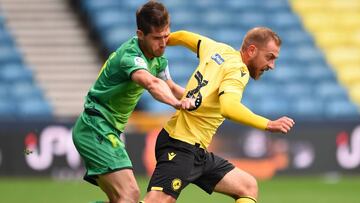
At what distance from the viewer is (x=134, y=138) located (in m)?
14.2

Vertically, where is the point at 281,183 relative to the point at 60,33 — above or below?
below

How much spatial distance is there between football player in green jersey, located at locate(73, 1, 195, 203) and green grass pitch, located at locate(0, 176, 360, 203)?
13.0 ft

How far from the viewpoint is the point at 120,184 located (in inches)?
285

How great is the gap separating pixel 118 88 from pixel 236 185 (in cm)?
118

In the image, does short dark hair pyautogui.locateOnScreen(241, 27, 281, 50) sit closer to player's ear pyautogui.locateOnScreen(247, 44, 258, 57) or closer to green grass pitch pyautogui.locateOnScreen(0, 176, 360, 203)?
player's ear pyautogui.locateOnScreen(247, 44, 258, 57)

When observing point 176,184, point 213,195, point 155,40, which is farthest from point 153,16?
point 213,195

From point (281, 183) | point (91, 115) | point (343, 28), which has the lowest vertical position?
point (281, 183)

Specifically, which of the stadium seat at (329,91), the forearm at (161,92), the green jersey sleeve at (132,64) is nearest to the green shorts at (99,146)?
the green jersey sleeve at (132,64)

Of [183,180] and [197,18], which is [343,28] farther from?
[183,180]

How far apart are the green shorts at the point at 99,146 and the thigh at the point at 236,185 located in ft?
2.47

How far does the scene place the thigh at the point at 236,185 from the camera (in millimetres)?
7574

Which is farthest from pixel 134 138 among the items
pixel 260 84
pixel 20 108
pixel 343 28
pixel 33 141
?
pixel 343 28

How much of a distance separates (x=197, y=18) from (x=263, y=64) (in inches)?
438

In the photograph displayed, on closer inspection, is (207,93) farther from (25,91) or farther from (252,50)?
(25,91)
